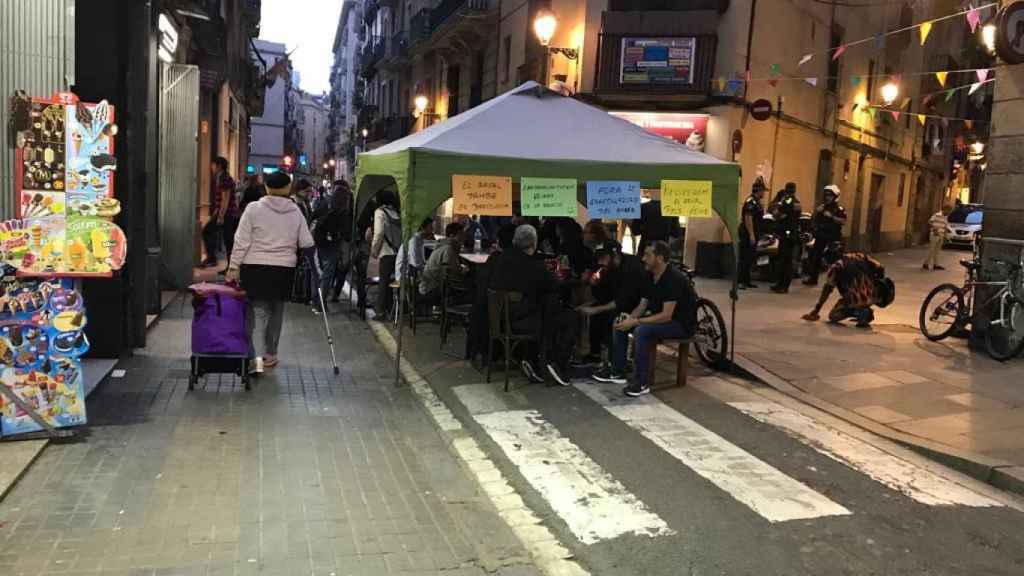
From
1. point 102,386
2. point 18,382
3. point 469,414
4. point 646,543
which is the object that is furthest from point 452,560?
point 102,386

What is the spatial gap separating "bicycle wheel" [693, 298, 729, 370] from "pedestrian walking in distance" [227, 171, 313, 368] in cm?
404

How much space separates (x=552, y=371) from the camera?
292 inches

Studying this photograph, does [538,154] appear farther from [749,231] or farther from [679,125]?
[679,125]

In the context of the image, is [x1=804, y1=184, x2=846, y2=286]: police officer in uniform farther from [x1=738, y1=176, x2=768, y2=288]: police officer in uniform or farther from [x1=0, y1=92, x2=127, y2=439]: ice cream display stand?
[x1=0, y1=92, x2=127, y2=439]: ice cream display stand

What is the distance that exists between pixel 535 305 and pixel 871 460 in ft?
9.80

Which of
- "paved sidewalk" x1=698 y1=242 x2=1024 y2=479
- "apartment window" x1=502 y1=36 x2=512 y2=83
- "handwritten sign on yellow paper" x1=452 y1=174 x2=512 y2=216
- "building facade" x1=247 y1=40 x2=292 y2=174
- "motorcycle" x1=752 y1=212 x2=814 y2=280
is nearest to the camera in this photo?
"paved sidewalk" x1=698 y1=242 x2=1024 y2=479

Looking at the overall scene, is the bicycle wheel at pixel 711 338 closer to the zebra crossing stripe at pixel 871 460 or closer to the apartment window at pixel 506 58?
the zebra crossing stripe at pixel 871 460

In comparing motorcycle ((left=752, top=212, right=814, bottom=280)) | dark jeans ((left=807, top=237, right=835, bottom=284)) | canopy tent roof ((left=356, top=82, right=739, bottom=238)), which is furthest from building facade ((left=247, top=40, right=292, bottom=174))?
canopy tent roof ((left=356, top=82, right=739, bottom=238))

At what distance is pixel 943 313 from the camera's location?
32.2 feet

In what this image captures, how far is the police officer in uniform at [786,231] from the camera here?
1398 cm

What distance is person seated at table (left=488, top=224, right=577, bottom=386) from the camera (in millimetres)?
7164

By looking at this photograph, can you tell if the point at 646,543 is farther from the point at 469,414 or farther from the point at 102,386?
the point at 102,386

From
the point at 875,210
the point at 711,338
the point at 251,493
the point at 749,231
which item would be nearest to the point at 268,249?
the point at 251,493

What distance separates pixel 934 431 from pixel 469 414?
367 centimetres
